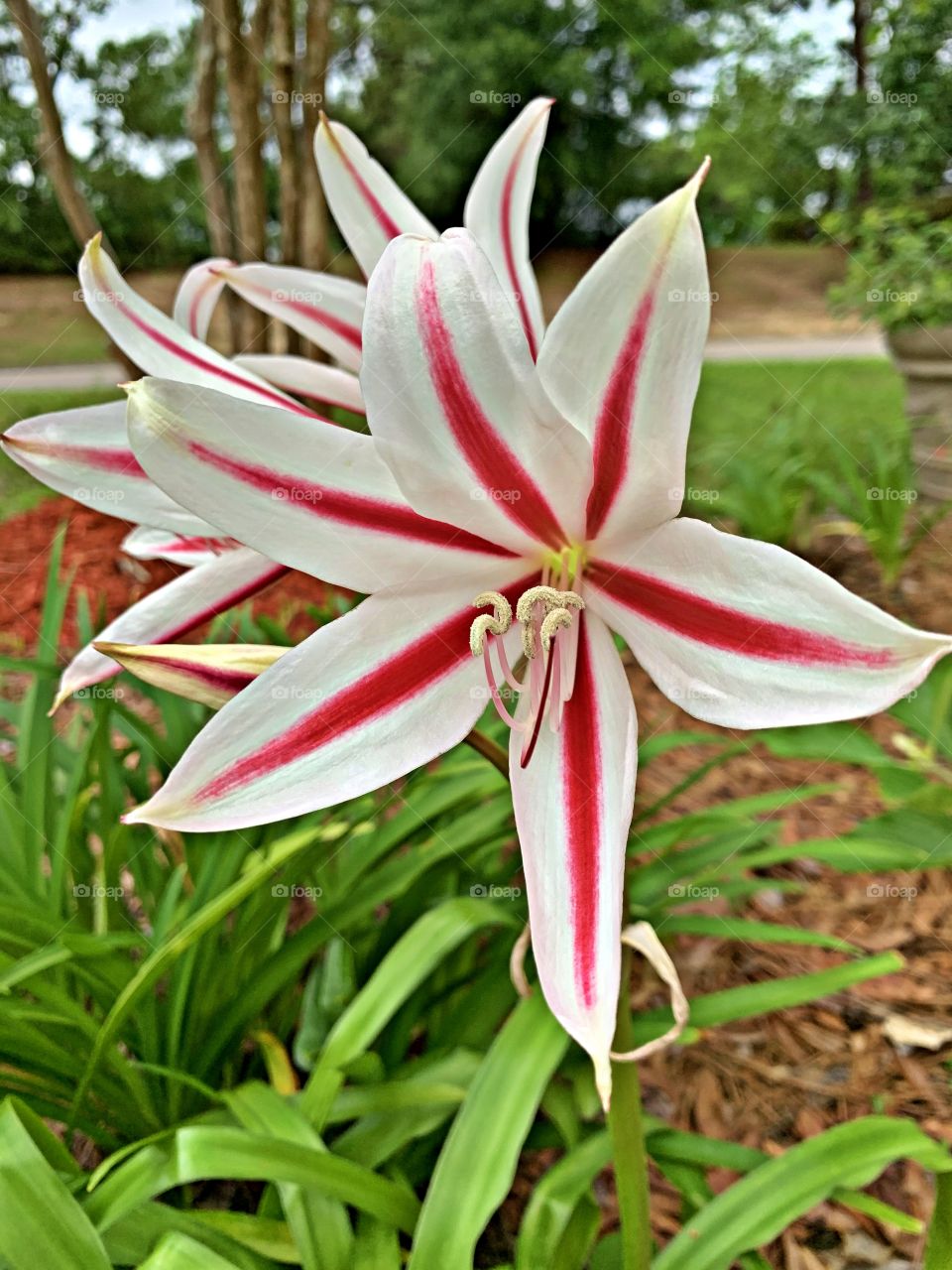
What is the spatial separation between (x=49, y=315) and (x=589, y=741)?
7.60 metres

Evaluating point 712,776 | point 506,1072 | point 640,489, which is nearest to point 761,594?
point 640,489

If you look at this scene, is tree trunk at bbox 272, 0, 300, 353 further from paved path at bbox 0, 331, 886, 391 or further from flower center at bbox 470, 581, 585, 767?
flower center at bbox 470, 581, 585, 767

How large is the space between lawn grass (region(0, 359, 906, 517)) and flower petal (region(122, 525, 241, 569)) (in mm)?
2540

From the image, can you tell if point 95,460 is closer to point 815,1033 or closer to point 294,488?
point 294,488

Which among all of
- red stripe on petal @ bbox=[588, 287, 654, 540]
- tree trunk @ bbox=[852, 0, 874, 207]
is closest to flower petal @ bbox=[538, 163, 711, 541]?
red stripe on petal @ bbox=[588, 287, 654, 540]

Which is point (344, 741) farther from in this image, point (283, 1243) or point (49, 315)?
point (49, 315)

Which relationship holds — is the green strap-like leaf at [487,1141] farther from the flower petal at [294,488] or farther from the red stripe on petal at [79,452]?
the red stripe on petal at [79,452]

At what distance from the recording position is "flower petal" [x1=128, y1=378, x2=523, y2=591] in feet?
1.79

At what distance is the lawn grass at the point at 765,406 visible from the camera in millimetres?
3811

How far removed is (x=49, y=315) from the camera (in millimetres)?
6980

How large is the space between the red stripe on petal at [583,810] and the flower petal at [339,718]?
0.07m

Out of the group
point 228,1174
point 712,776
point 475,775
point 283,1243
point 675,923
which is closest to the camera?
point 228,1174

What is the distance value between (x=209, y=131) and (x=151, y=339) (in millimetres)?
2987

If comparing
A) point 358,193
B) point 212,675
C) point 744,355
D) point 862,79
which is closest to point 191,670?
point 212,675
